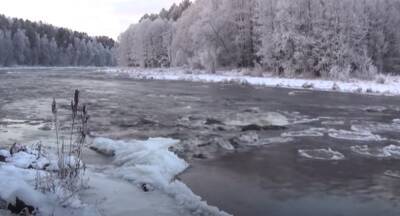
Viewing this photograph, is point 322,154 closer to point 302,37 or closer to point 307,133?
point 307,133

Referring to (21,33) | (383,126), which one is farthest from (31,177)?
(21,33)

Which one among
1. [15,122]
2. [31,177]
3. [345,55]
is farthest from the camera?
[345,55]

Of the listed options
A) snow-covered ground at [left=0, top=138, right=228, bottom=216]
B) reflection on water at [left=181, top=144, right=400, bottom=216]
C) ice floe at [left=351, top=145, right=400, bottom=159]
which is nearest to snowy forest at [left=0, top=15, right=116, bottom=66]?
ice floe at [left=351, top=145, right=400, bottom=159]

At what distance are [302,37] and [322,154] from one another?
41580 mm

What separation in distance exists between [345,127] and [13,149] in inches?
480

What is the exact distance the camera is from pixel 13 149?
988 cm

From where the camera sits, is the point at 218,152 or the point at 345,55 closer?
the point at 218,152

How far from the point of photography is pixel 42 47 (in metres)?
147

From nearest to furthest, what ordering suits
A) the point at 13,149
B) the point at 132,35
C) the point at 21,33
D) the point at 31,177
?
1. the point at 31,177
2. the point at 13,149
3. the point at 132,35
4. the point at 21,33

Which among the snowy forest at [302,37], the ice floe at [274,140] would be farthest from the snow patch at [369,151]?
the snowy forest at [302,37]

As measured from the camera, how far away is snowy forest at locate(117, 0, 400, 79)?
50469mm

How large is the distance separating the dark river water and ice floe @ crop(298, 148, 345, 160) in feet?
0.09

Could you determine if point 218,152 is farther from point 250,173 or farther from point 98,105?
point 98,105

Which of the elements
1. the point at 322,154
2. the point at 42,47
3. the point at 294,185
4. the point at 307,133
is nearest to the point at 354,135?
the point at 307,133
